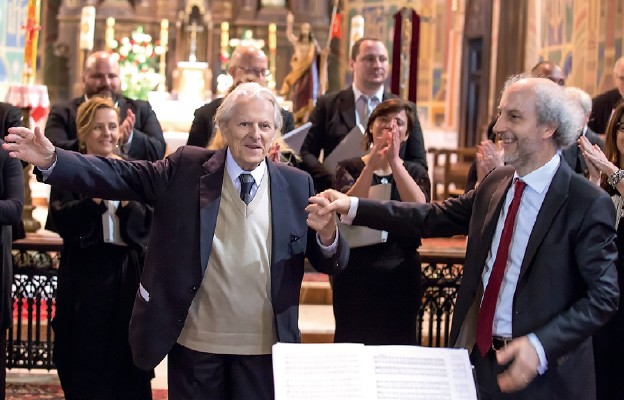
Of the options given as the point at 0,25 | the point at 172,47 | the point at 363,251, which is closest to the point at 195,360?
the point at 363,251

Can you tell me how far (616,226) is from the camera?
4.52m

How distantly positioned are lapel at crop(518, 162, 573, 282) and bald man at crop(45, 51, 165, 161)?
109 inches

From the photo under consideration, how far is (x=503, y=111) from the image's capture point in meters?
3.38

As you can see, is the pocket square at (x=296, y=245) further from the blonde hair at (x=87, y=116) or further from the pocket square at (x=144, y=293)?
the blonde hair at (x=87, y=116)

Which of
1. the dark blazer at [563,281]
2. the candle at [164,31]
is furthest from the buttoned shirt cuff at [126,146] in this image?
the candle at [164,31]

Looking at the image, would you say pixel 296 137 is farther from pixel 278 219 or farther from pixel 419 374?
pixel 419 374

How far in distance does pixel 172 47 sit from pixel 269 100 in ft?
41.7

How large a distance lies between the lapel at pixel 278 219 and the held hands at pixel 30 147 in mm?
725

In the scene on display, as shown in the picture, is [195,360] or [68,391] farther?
[68,391]

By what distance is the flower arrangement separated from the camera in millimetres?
14084

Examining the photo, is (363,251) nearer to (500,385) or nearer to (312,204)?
(312,204)

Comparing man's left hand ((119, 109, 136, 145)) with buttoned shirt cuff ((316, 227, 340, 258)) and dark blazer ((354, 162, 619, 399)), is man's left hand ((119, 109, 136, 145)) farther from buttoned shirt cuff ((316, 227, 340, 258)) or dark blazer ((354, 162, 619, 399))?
dark blazer ((354, 162, 619, 399))

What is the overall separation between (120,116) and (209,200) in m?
2.52

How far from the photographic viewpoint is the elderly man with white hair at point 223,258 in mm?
3586
